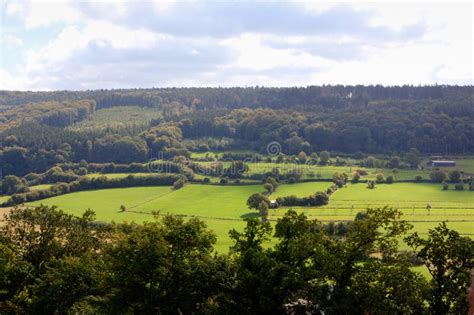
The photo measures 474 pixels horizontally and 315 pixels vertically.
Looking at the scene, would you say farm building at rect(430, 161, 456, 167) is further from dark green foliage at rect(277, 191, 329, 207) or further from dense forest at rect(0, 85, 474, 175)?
dark green foliage at rect(277, 191, 329, 207)

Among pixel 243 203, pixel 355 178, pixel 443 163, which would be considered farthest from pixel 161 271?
pixel 443 163

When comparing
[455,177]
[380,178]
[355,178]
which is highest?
[455,177]

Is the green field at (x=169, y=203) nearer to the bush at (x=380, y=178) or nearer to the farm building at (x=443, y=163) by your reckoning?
the bush at (x=380, y=178)

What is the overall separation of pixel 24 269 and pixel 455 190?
93.8m

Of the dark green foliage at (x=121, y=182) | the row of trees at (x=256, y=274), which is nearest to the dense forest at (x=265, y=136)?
the dark green foliage at (x=121, y=182)

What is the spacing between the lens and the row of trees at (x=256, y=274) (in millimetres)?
27375

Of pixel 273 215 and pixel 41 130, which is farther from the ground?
pixel 41 130

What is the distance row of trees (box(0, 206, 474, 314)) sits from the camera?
2738 cm

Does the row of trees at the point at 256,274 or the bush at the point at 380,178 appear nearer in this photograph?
the row of trees at the point at 256,274

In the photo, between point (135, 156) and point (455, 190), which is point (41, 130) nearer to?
point (135, 156)

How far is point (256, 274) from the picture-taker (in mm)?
29375

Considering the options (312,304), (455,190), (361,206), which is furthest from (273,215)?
(312,304)

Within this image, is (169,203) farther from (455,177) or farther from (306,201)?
(455,177)

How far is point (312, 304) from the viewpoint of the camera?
28297 mm
